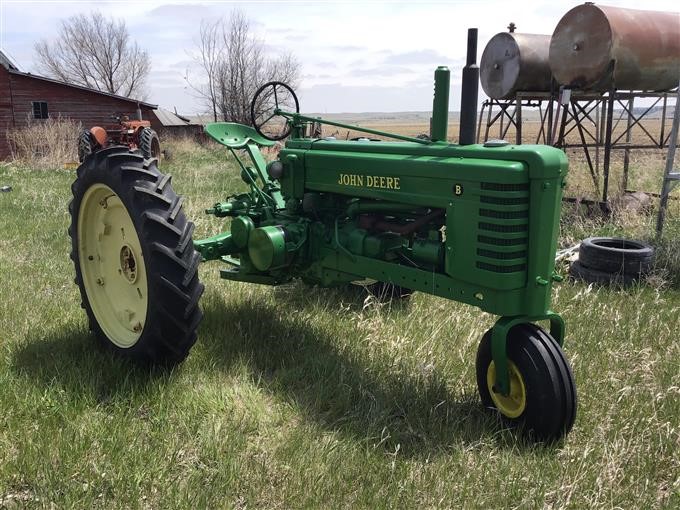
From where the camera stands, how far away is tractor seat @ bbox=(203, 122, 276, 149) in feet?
15.2

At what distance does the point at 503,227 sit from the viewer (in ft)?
9.11

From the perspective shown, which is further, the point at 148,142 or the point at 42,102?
the point at 42,102

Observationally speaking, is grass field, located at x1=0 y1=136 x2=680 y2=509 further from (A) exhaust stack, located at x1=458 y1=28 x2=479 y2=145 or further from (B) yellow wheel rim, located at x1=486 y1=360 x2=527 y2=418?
(A) exhaust stack, located at x1=458 y1=28 x2=479 y2=145

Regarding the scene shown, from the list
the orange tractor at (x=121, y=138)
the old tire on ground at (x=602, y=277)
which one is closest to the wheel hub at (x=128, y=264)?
the old tire on ground at (x=602, y=277)

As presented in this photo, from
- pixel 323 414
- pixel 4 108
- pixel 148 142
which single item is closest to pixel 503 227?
pixel 323 414

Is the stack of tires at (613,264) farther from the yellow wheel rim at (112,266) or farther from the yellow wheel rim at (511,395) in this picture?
the yellow wheel rim at (112,266)

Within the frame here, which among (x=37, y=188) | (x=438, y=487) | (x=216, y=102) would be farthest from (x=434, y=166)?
(x=216, y=102)

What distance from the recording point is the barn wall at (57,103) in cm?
2283

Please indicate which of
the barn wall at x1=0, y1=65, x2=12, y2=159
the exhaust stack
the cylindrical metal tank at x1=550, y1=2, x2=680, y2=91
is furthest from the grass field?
the barn wall at x1=0, y1=65, x2=12, y2=159

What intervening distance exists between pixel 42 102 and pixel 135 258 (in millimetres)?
23687

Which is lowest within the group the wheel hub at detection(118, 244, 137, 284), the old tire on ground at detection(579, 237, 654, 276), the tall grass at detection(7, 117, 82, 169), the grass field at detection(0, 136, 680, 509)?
the grass field at detection(0, 136, 680, 509)

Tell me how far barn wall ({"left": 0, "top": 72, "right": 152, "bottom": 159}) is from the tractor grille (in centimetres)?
2326

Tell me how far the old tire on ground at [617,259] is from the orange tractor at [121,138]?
39.1ft

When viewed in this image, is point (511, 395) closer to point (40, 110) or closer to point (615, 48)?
point (615, 48)
